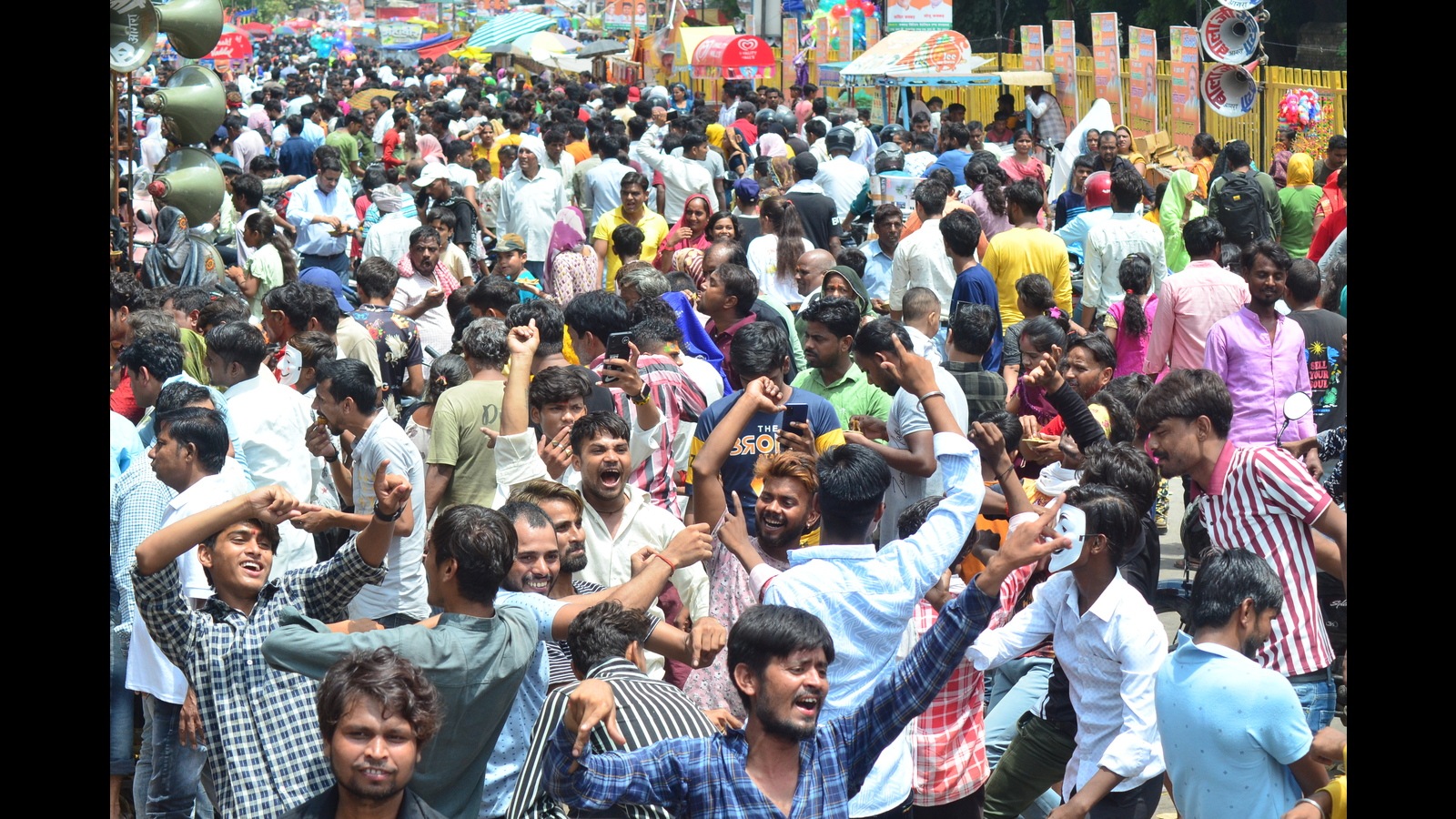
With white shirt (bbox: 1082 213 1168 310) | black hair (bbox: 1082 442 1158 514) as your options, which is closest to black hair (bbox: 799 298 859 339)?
black hair (bbox: 1082 442 1158 514)

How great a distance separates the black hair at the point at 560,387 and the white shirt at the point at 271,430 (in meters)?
1.06

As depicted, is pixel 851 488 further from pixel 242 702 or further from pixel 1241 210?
pixel 1241 210

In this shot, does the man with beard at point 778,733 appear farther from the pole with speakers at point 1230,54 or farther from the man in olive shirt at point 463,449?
the pole with speakers at point 1230,54

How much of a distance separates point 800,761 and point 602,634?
62cm

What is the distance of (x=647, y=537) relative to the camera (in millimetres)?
4824

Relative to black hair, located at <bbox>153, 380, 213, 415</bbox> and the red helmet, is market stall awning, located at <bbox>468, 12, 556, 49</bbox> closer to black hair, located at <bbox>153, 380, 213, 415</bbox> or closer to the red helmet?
the red helmet

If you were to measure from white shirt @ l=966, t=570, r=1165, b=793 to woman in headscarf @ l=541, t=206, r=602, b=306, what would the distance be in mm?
5200

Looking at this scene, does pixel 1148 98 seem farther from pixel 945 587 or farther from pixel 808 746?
pixel 808 746

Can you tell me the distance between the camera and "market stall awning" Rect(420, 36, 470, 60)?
199 feet

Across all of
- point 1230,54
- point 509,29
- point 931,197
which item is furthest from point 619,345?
point 509,29

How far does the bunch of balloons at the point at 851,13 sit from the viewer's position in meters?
29.2

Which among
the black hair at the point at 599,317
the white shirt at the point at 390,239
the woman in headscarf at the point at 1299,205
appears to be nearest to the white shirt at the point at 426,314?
the white shirt at the point at 390,239

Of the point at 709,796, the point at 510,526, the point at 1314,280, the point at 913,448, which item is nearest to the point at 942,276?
the point at 1314,280

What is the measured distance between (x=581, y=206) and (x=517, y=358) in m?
7.98
